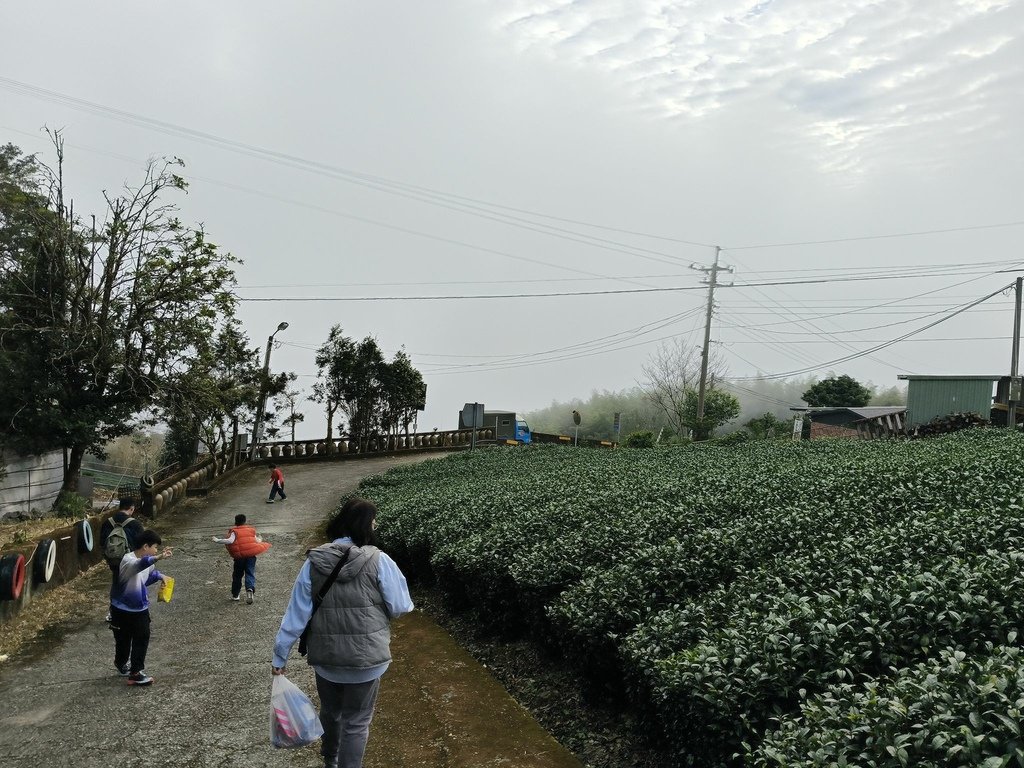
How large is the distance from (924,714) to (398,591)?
269 cm

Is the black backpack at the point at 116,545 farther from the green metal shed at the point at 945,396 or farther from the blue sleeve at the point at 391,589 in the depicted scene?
the green metal shed at the point at 945,396

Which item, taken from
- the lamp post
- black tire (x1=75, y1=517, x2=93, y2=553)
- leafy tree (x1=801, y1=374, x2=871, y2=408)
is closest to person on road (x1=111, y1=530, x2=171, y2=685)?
black tire (x1=75, y1=517, x2=93, y2=553)

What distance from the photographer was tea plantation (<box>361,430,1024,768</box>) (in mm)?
3453

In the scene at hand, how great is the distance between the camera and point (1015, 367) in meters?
26.3

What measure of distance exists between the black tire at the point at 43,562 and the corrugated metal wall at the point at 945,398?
2774cm

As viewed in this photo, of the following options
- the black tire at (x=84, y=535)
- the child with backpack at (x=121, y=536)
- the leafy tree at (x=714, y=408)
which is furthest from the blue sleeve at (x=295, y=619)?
the leafy tree at (x=714, y=408)

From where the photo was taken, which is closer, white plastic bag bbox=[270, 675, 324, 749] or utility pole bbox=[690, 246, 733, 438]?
white plastic bag bbox=[270, 675, 324, 749]

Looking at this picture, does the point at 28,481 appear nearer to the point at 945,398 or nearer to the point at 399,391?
the point at 399,391

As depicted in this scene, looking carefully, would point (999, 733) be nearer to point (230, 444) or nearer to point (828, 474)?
point (828, 474)

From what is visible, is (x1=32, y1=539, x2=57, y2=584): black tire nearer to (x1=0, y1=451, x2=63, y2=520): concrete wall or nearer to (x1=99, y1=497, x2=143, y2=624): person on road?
(x1=99, y1=497, x2=143, y2=624): person on road

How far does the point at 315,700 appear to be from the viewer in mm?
6621

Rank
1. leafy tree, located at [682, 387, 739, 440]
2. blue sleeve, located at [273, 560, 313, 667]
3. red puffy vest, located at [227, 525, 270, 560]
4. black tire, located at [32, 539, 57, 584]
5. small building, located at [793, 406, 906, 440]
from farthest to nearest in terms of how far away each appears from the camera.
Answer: leafy tree, located at [682, 387, 739, 440] < small building, located at [793, 406, 906, 440] < red puffy vest, located at [227, 525, 270, 560] < black tire, located at [32, 539, 57, 584] < blue sleeve, located at [273, 560, 313, 667]

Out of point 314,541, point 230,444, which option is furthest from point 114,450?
point 314,541

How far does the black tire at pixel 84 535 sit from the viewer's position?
12234 millimetres
